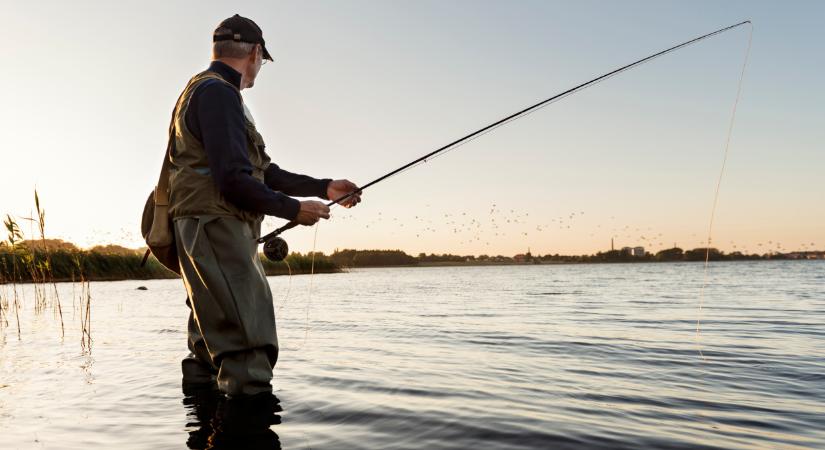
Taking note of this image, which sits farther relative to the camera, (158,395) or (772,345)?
(772,345)

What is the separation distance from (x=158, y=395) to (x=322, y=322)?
784 centimetres

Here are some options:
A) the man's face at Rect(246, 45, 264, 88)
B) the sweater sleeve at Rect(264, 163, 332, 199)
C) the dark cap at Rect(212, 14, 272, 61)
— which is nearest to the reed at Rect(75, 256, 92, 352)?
the sweater sleeve at Rect(264, 163, 332, 199)

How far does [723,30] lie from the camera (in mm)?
5754

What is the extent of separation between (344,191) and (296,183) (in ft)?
1.46

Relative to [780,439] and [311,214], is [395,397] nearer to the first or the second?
[311,214]

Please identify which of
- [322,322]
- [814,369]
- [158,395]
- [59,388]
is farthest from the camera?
[322,322]

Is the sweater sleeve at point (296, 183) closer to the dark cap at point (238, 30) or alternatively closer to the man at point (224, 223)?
the man at point (224, 223)

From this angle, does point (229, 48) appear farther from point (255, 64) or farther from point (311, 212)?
point (311, 212)

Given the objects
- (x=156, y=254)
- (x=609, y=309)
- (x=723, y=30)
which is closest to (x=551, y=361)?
(x=723, y=30)

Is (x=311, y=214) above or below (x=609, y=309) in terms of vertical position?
above

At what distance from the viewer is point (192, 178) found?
12.1 feet

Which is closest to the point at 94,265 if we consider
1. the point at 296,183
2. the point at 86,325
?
the point at 86,325

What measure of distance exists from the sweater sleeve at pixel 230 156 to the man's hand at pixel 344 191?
810 mm

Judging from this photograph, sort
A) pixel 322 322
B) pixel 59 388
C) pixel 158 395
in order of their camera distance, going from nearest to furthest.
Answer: pixel 158 395, pixel 59 388, pixel 322 322
